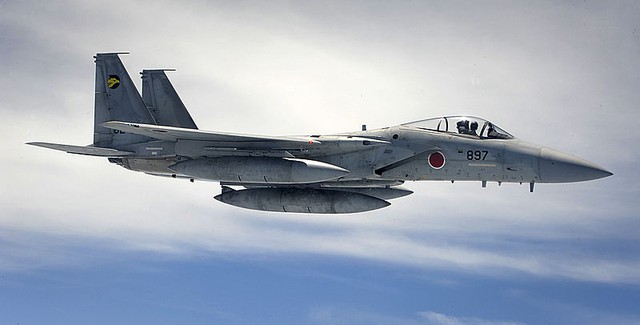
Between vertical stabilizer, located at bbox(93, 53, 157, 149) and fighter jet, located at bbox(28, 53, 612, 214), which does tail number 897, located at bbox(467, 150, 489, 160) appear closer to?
fighter jet, located at bbox(28, 53, 612, 214)

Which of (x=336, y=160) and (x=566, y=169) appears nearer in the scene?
(x=566, y=169)

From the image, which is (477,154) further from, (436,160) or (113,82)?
(113,82)

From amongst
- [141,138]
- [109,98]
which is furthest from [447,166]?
[109,98]

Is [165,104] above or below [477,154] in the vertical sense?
above

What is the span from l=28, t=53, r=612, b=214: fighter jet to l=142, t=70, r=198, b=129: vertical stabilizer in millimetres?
2544

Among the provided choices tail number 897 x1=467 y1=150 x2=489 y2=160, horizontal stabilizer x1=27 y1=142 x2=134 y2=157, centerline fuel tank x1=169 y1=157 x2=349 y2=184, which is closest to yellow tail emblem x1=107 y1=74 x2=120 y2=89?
horizontal stabilizer x1=27 y1=142 x2=134 y2=157

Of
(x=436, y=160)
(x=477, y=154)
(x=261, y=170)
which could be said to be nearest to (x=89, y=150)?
(x=261, y=170)

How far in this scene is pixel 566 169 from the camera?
29.2 metres

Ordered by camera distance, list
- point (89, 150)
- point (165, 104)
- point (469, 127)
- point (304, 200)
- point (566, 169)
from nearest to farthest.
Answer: point (566, 169) → point (469, 127) → point (304, 200) → point (89, 150) → point (165, 104)

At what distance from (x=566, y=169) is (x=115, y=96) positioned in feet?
56.9

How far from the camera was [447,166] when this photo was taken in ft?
100

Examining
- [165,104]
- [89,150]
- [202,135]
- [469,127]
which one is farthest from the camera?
[165,104]

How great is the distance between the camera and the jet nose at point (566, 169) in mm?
29094

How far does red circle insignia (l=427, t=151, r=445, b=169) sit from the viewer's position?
30.5 m
